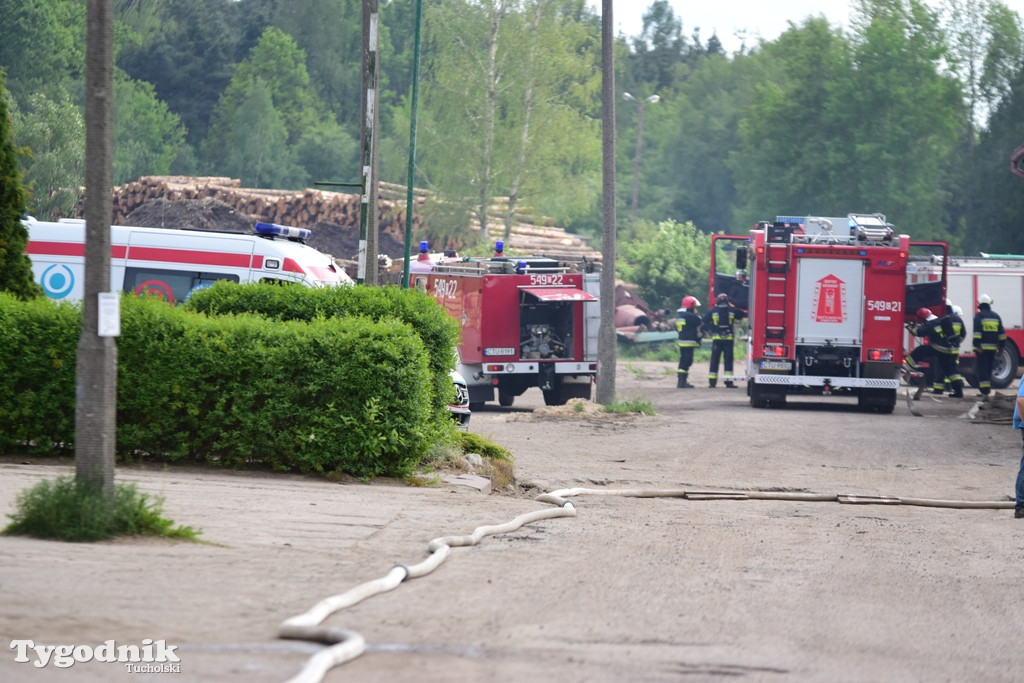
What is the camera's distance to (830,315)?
2328cm

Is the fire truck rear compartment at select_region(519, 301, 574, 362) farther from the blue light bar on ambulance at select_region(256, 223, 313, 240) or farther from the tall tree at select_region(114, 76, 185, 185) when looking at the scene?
the tall tree at select_region(114, 76, 185, 185)

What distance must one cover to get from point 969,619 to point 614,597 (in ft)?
6.60

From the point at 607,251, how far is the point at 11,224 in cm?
1203

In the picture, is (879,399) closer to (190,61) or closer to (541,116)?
(541,116)

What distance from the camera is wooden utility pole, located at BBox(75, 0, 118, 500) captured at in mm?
7965

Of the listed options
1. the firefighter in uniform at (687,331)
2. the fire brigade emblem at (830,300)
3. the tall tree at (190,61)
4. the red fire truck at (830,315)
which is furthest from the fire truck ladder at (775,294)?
the tall tree at (190,61)

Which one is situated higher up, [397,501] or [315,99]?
[315,99]

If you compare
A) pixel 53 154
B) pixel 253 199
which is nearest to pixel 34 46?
pixel 53 154

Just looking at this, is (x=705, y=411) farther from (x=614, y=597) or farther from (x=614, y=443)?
(x=614, y=597)

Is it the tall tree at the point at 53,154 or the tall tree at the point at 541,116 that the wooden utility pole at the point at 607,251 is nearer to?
the tall tree at the point at 53,154

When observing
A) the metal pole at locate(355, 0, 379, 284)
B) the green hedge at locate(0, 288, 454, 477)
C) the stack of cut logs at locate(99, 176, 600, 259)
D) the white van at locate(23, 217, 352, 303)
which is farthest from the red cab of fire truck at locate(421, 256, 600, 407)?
the stack of cut logs at locate(99, 176, 600, 259)

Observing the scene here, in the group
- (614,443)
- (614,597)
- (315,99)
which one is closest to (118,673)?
(614,597)

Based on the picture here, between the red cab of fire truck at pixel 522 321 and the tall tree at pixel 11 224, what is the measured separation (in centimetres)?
1046

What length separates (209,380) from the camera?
37.1ft
